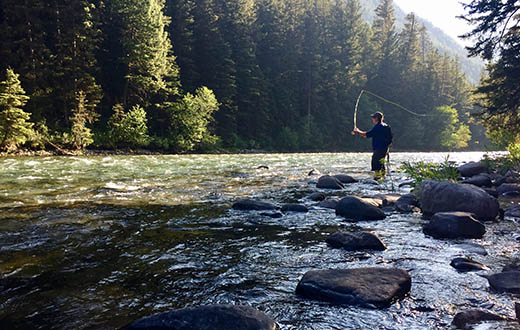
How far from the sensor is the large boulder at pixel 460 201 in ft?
22.0

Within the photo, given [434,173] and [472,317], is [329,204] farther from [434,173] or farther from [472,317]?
[472,317]

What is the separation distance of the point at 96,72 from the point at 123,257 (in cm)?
3352

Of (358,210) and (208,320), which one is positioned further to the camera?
(358,210)

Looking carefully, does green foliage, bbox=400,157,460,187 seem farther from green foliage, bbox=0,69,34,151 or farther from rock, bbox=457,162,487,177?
green foliage, bbox=0,69,34,151

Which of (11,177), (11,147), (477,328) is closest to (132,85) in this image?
(11,147)

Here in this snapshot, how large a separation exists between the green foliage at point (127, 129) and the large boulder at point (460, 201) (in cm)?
2624

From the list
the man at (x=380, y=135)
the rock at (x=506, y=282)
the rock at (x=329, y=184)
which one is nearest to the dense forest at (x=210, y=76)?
the rock at (x=329, y=184)

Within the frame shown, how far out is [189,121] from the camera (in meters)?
33.6

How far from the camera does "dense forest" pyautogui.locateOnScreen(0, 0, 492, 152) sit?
91.6 feet

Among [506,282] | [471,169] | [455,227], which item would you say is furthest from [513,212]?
[471,169]

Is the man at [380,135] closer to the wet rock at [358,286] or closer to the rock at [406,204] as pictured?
the rock at [406,204]

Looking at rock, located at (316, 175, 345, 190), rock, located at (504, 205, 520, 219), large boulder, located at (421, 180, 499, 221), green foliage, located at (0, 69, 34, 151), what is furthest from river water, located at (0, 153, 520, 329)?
green foliage, located at (0, 69, 34, 151)

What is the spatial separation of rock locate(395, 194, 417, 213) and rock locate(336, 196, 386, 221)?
3.30ft

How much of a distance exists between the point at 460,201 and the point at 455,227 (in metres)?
1.55
